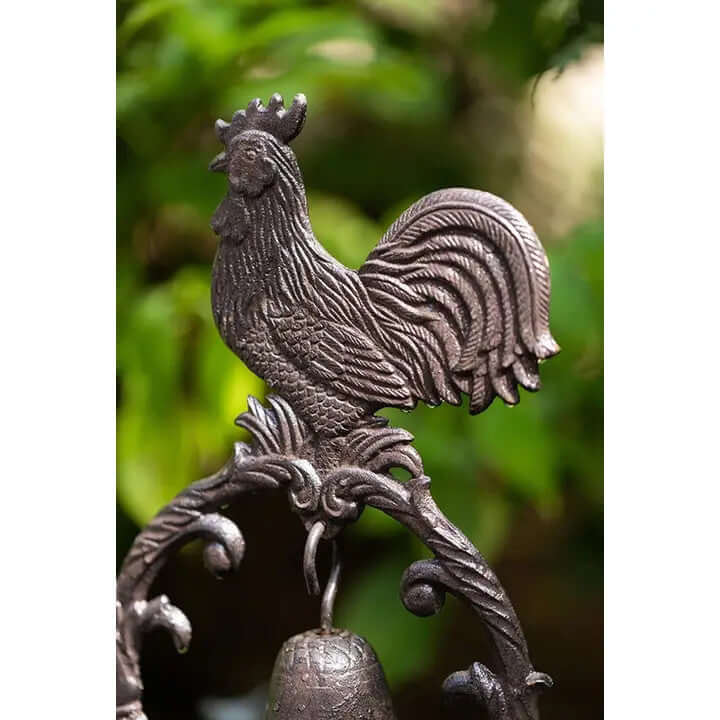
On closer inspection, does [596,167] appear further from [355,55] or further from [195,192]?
[195,192]

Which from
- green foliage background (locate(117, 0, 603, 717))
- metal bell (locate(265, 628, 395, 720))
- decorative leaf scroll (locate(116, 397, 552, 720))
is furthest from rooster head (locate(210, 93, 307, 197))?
green foliage background (locate(117, 0, 603, 717))

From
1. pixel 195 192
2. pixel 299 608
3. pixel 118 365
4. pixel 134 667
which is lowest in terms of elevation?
pixel 299 608

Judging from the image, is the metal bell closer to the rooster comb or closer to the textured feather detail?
the textured feather detail

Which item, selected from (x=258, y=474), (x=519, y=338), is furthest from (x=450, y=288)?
(x=258, y=474)

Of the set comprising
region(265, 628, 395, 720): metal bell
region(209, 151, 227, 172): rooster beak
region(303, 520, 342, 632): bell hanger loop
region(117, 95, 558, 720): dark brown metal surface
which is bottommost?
region(265, 628, 395, 720): metal bell

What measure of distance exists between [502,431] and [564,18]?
45cm

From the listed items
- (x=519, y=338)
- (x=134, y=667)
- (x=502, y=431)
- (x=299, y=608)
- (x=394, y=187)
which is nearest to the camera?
(x=519, y=338)

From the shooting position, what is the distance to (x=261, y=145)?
25.7 inches

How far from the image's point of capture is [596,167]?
1473 millimetres

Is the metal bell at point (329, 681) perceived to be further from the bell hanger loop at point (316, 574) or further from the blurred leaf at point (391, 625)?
the blurred leaf at point (391, 625)

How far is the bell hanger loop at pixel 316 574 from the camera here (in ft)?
2.09

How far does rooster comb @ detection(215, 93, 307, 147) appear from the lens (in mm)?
641

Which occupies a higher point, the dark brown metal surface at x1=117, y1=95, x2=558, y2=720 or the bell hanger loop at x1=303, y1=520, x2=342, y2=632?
the dark brown metal surface at x1=117, y1=95, x2=558, y2=720

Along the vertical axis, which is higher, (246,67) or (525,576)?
(246,67)
